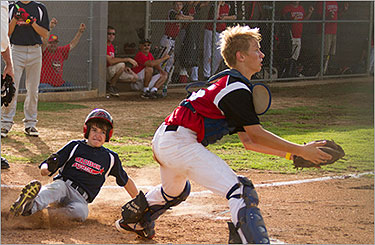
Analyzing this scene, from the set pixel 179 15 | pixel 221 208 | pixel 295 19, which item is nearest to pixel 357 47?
pixel 295 19

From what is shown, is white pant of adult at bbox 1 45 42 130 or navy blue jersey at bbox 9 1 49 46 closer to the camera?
white pant of adult at bbox 1 45 42 130

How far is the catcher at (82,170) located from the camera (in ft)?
17.1

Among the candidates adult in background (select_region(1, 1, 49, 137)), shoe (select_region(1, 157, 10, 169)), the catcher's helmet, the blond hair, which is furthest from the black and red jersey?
adult in background (select_region(1, 1, 49, 137))

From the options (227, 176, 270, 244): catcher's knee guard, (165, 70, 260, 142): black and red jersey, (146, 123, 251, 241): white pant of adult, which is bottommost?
(227, 176, 270, 244): catcher's knee guard

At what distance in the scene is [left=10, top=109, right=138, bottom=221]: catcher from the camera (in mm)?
5199

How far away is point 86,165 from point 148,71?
320 inches

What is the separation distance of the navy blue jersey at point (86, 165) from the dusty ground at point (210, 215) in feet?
1.07

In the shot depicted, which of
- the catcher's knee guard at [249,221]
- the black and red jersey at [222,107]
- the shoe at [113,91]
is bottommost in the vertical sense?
the shoe at [113,91]

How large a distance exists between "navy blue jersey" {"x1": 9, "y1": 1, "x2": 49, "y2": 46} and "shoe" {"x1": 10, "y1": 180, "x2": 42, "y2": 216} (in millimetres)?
4385

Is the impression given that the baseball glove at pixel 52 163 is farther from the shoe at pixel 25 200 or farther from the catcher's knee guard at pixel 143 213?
the catcher's knee guard at pixel 143 213

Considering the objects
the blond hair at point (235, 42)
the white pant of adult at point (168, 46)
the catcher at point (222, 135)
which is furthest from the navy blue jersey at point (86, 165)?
the white pant of adult at point (168, 46)

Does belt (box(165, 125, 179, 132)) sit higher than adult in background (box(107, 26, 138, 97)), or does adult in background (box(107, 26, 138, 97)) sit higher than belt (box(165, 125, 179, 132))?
belt (box(165, 125, 179, 132))

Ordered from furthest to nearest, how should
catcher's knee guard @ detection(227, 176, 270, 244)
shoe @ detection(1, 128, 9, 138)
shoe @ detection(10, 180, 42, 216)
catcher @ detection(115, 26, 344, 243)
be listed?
shoe @ detection(1, 128, 9, 138)
shoe @ detection(10, 180, 42, 216)
catcher @ detection(115, 26, 344, 243)
catcher's knee guard @ detection(227, 176, 270, 244)

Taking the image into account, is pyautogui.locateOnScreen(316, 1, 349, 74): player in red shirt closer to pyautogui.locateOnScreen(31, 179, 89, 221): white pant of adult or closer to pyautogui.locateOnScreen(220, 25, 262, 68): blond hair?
pyautogui.locateOnScreen(220, 25, 262, 68): blond hair
